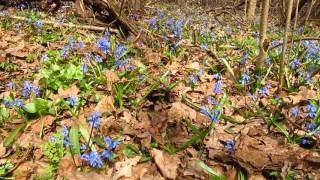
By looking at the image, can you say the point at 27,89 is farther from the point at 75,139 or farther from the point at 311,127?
the point at 311,127

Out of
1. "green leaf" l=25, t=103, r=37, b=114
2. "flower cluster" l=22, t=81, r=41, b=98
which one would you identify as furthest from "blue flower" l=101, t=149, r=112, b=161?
"flower cluster" l=22, t=81, r=41, b=98

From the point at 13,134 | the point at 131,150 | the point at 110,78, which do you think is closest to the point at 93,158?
the point at 131,150

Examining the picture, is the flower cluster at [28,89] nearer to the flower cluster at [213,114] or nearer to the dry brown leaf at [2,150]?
the dry brown leaf at [2,150]

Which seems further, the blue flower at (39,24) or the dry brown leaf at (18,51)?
the blue flower at (39,24)

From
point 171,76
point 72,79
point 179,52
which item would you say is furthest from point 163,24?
point 72,79

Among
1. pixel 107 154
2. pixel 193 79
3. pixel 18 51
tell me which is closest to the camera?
pixel 107 154

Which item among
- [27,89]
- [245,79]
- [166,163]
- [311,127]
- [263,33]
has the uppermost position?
[263,33]

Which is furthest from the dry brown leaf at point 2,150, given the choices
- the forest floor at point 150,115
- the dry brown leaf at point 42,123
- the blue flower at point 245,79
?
the blue flower at point 245,79
